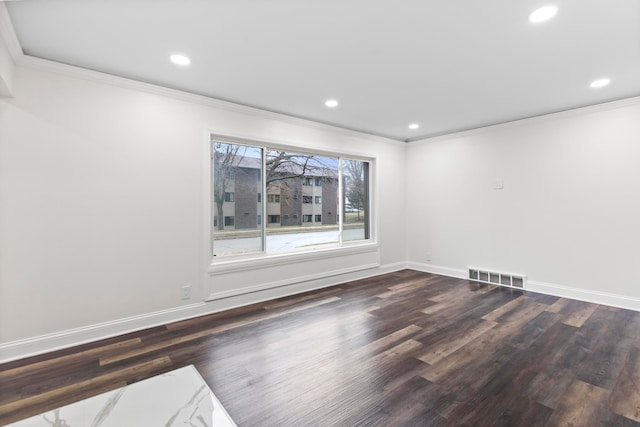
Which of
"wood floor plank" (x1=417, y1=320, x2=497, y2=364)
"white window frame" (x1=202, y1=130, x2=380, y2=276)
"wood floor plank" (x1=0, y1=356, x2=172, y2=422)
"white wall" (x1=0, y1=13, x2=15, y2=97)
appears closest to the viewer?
"wood floor plank" (x1=0, y1=356, x2=172, y2=422)

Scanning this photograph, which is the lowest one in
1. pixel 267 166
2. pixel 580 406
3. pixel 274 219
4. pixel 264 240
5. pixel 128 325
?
pixel 580 406

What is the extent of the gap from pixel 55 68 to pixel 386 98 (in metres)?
3.24

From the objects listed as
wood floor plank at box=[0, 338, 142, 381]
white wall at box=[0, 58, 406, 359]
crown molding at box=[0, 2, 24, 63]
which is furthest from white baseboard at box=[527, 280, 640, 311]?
crown molding at box=[0, 2, 24, 63]

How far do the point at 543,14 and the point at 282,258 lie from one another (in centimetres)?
350

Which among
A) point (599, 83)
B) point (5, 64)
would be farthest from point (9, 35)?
point (599, 83)

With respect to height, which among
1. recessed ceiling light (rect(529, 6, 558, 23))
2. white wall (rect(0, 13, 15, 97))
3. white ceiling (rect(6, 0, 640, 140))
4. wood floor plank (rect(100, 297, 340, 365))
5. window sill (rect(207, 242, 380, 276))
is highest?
white ceiling (rect(6, 0, 640, 140))

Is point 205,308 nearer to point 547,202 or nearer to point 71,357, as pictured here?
point 71,357

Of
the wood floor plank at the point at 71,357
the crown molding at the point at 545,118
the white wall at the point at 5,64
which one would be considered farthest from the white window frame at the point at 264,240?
the white wall at the point at 5,64

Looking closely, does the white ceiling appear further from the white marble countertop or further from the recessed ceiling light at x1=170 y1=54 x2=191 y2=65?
the white marble countertop

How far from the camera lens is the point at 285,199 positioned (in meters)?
4.35

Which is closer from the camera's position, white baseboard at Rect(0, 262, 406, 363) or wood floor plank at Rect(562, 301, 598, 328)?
white baseboard at Rect(0, 262, 406, 363)

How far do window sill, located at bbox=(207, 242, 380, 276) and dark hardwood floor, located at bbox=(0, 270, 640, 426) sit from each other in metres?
0.53

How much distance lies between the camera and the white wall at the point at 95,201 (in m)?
2.43

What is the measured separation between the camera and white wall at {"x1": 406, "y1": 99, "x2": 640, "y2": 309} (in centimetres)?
354
